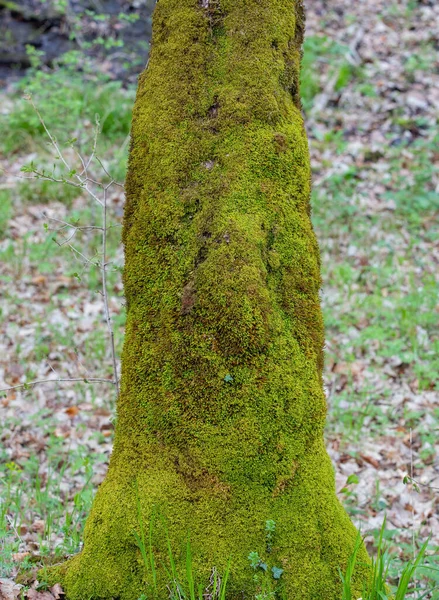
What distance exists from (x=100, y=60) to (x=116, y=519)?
10278mm

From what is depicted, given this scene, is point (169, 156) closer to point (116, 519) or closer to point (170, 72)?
point (170, 72)

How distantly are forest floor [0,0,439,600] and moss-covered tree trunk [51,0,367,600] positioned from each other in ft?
1.85

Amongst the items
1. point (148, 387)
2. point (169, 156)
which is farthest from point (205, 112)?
point (148, 387)

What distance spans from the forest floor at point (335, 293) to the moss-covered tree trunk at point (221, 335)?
1.85 ft

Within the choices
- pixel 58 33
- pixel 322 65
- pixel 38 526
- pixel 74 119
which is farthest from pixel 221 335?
pixel 58 33

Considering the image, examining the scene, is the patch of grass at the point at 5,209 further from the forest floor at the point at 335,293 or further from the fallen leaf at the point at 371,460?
the fallen leaf at the point at 371,460

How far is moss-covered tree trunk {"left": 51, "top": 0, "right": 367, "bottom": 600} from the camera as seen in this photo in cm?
205

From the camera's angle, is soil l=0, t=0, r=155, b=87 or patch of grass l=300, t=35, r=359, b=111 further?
soil l=0, t=0, r=155, b=87

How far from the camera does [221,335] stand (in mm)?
2074

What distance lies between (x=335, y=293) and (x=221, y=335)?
4.07 meters

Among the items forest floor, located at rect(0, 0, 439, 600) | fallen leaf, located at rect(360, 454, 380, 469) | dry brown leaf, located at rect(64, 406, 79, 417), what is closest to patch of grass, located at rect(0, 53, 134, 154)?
forest floor, located at rect(0, 0, 439, 600)

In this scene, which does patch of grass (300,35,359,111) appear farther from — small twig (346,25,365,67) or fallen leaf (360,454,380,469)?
fallen leaf (360,454,380,469)

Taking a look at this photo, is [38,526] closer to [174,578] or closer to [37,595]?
[37,595]

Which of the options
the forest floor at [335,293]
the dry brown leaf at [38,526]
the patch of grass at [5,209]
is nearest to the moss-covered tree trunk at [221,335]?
the forest floor at [335,293]
